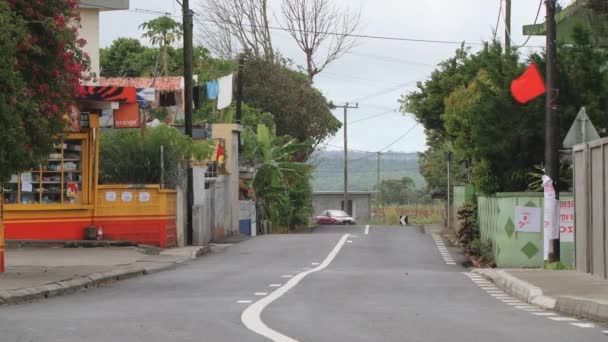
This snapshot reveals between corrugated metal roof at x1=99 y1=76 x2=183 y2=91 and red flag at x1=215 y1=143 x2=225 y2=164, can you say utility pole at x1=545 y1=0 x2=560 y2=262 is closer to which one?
red flag at x1=215 y1=143 x2=225 y2=164

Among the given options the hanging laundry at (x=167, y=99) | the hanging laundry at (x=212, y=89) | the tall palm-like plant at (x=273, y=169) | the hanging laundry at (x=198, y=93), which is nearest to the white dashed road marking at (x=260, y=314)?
the tall palm-like plant at (x=273, y=169)

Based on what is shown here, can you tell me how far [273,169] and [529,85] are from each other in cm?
2146

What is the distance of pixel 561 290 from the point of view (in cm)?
1662

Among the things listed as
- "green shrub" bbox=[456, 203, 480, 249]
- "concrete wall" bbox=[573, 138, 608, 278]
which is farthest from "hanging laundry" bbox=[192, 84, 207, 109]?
"concrete wall" bbox=[573, 138, 608, 278]

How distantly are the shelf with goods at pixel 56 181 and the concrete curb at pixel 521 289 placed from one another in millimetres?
12163

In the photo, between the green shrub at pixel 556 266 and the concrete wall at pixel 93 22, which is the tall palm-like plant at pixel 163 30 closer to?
the concrete wall at pixel 93 22

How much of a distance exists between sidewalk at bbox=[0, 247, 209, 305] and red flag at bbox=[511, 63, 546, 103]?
9.29 metres

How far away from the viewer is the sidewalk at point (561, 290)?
13.7 metres

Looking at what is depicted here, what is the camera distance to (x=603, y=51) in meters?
30.6

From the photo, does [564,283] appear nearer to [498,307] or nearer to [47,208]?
[498,307]

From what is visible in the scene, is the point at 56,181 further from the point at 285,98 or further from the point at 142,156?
the point at 285,98

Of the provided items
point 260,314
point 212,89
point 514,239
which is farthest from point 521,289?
point 212,89

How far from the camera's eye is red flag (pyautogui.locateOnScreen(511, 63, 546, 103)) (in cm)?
2606

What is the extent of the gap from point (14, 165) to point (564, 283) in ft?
31.0
